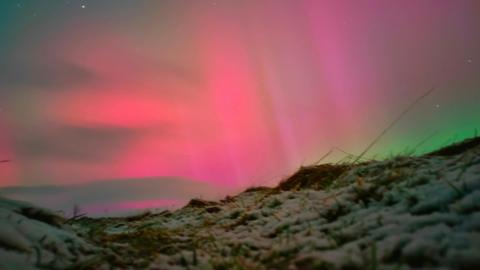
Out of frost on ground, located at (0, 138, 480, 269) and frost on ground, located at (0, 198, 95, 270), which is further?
frost on ground, located at (0, 198, 95, 270)

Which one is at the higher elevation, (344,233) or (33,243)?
(33,243)

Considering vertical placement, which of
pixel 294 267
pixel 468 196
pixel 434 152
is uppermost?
pixel 434 152

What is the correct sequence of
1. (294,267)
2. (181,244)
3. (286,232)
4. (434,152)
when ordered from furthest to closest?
1. (434,152)
2. (181,244)
3. (286,232)
4. (294,267)

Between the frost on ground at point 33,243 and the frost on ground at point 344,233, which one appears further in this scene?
the frost on ground at point 33,243

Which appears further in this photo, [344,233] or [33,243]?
[33,243]

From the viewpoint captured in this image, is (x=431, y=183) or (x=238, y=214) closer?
(x=431, y=183)

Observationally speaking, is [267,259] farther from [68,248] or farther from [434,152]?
[434,152]

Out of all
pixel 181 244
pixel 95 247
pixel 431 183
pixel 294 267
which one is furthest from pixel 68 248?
pixel 431 183

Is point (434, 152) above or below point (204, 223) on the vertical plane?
above
